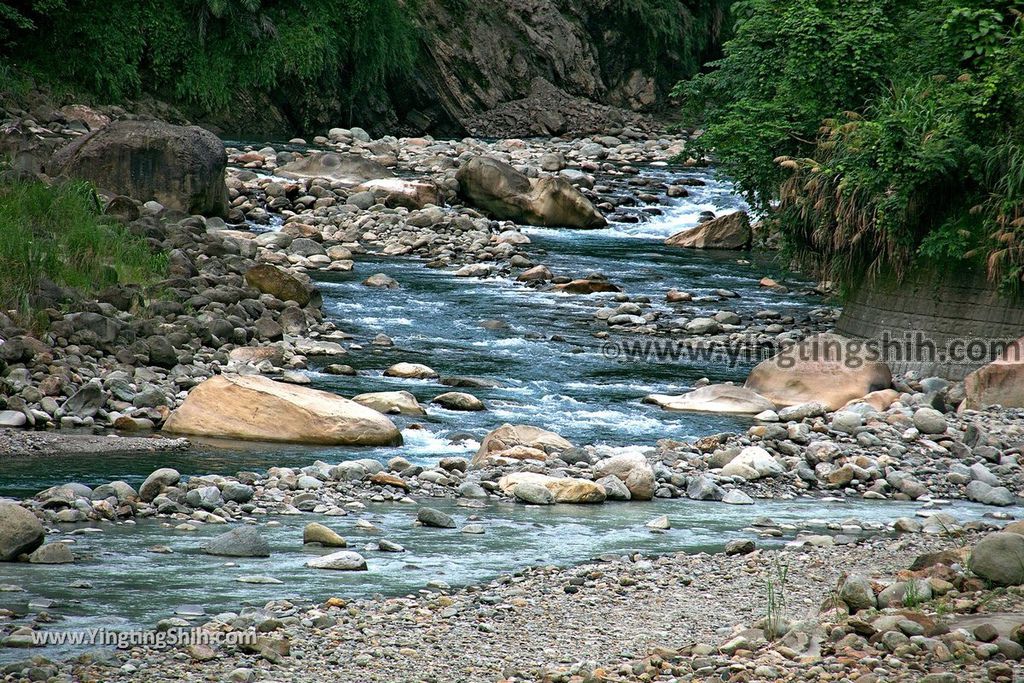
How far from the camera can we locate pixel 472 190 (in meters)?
22.4

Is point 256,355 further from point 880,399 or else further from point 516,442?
point 880,399

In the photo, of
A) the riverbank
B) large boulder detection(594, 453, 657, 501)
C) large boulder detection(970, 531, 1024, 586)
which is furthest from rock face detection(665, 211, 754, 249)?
large boulder detection(970, 531, 1024, 586)

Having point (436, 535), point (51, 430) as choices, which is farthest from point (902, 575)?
point (51, 430)

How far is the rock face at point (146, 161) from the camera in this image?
17422 mm

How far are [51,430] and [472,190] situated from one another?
13874mm

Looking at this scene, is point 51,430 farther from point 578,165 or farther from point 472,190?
point 578,165

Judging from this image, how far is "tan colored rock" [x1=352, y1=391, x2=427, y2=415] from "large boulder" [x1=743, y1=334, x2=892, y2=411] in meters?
3.63

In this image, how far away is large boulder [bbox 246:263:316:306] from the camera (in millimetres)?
14164

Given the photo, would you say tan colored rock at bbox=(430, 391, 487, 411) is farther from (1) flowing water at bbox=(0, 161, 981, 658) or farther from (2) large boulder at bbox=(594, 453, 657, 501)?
(2) large boulder at bbox=(594, 453, 657, 501)

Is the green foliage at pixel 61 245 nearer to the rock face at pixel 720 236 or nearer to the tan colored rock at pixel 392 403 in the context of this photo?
the tan colored rock at pixel 392 403

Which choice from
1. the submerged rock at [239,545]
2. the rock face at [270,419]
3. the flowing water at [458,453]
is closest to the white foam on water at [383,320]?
the flowing water at [458,453]

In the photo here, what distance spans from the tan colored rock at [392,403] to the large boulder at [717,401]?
2423mm

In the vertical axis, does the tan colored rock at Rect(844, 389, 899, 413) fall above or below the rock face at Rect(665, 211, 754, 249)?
below

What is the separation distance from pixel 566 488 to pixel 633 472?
0.56m
